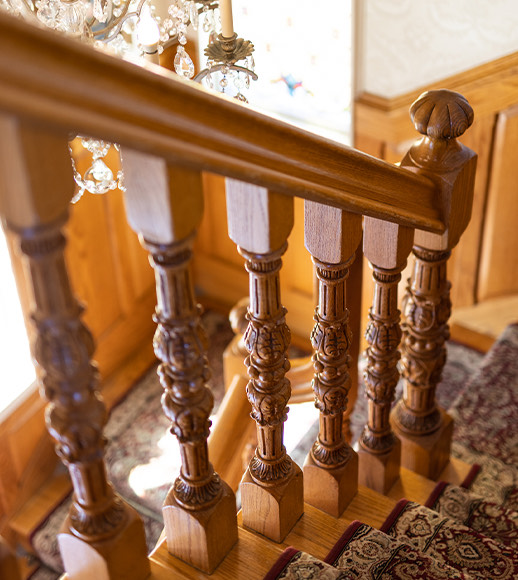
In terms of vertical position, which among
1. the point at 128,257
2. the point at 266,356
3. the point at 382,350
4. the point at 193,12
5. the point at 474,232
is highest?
the point at 193,12

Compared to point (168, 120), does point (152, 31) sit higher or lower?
lower

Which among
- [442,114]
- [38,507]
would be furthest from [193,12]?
[38,507]

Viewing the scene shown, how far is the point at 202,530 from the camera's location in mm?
1381

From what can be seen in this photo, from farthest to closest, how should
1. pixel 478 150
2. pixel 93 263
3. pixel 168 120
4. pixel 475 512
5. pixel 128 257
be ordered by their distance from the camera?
pixel 128 257
pixel 93 263
pixel 478 150
pixel 475 512
pixel 168 120

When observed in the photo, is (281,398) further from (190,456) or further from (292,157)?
(292,157)

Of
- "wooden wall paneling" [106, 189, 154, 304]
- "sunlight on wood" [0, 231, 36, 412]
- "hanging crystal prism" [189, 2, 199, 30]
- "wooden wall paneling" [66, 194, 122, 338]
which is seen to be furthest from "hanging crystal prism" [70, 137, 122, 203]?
"wooden wall paneling" [106, 189, 154, 304]

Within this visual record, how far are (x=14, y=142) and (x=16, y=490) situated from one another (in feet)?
10.8

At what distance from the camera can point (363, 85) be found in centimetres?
351

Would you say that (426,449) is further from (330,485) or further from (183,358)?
(183,358)

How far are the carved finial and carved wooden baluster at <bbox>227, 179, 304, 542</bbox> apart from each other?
0.46 metres

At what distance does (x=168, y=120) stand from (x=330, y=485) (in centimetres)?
94

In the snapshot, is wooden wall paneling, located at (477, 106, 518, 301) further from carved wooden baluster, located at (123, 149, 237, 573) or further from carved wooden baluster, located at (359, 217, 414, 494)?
carved wooden baluster, located at (123, 149, 237, 573)

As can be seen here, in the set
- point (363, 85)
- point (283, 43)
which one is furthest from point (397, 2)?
point (283, 43)

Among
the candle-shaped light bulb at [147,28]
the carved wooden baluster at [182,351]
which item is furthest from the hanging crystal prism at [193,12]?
the carved wooden baluster at [182,351]
